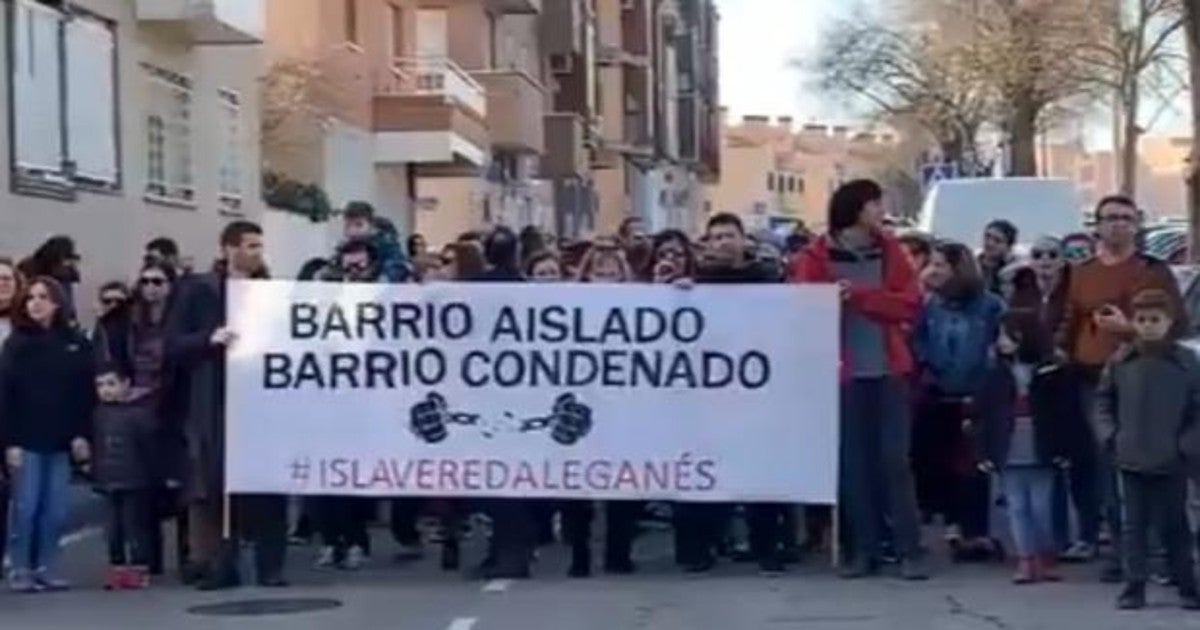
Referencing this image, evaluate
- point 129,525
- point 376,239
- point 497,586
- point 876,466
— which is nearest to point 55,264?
point 376,239

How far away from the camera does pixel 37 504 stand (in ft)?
48.6

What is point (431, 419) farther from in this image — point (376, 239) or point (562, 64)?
point (562, 64)

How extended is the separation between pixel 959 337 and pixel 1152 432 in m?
2.55

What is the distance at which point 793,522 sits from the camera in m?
15.5

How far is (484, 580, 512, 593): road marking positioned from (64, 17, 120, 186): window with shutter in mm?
11734

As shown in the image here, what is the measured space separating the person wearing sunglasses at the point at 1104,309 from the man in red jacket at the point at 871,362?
84 cm

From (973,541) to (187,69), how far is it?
645 inches

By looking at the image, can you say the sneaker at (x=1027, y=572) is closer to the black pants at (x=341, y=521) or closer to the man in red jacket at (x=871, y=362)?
the man in red jacket at (x=871, y=362)

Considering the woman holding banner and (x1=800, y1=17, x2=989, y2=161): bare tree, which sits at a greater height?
(x1=800, y1=17, x2=989, y2=161): bare tree

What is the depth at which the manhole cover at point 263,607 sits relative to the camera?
45.5ft

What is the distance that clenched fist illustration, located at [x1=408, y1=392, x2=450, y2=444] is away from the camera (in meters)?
15.1

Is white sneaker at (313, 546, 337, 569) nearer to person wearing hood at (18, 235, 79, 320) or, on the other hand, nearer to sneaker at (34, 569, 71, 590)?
sneaker at (34, 569, 71, 590)

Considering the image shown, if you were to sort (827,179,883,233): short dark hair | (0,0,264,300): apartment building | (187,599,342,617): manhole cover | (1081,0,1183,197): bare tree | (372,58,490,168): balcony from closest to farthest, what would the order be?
(187,599,342,617): manhole cover → (827,179,883,233): short dark hair → (0,0,264,300): apartment building → (372,58,490,168): balcony → (1081,0,1183,197): bare tree

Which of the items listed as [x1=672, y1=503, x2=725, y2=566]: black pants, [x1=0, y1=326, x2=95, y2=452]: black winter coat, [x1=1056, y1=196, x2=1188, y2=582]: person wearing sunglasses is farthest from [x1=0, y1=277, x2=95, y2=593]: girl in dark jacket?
[x1=1056, y1=196, x2=1188, y2=582]: person wearing sunglasses
